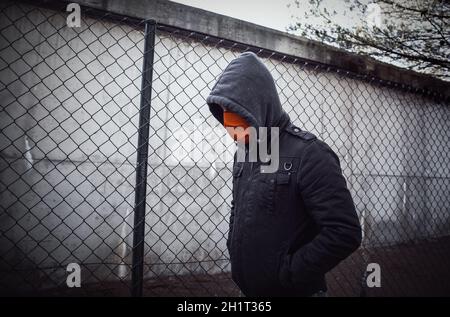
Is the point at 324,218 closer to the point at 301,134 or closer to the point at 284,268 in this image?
the point at 284,268

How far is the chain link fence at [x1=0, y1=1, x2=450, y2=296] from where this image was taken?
277cm

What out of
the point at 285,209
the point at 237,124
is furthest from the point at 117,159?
the point at 285,209

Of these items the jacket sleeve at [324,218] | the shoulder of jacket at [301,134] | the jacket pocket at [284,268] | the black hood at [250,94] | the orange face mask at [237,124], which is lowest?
the jacket pocket at [284,268]

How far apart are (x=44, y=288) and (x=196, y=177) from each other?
6.69 feet

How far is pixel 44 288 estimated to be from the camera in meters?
2.88

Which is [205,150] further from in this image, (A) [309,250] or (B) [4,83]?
(A) [309,250]

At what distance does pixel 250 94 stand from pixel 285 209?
0.68 meters

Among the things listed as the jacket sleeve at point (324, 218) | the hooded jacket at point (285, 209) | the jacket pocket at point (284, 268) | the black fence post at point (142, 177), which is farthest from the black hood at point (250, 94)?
the jacket pocket at point (284, 268)

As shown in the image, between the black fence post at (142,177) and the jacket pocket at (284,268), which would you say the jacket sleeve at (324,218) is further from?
the black fence post at (142,177)

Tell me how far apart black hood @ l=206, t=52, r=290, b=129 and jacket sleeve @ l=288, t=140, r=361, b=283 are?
36 centimetres

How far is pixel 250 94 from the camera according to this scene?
159 centimetres

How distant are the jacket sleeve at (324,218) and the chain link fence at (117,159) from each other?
102 centimetres

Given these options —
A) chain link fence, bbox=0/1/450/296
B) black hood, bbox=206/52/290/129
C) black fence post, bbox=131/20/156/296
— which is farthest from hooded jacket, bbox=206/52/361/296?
chain link fence, bbox=0/1/450/296

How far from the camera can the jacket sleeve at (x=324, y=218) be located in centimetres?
129
